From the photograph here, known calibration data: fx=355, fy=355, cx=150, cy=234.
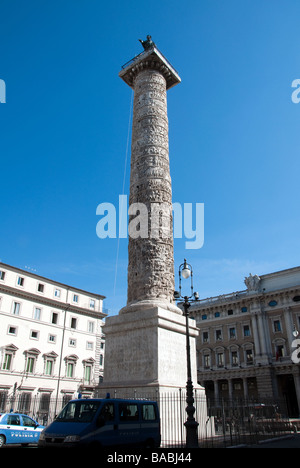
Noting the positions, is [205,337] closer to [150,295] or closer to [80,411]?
[150,295]

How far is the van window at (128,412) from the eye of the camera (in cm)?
681

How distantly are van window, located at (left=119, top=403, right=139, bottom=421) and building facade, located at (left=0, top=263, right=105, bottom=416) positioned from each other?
18006 mm

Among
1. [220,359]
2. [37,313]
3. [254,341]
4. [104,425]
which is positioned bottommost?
[104,425]

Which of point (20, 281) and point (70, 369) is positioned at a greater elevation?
point (20, 281)

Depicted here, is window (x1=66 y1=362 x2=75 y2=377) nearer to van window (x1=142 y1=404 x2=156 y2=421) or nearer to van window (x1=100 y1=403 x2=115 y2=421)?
A: van window (x1=142 y1=404 x2=156 y2=421)

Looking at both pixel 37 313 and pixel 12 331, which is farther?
pixel 37 313

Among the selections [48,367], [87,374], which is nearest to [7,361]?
[48,367]

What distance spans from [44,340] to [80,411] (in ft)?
76.2

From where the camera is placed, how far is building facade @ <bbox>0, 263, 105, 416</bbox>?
2523 cm

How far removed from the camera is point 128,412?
6953 mm

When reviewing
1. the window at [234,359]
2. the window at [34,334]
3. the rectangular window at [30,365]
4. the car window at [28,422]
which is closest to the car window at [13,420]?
the car window at [28,422]

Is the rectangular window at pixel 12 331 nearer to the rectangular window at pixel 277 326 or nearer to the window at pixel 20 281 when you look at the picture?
the window at pixel 20 281

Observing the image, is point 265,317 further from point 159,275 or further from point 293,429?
point 159,275
